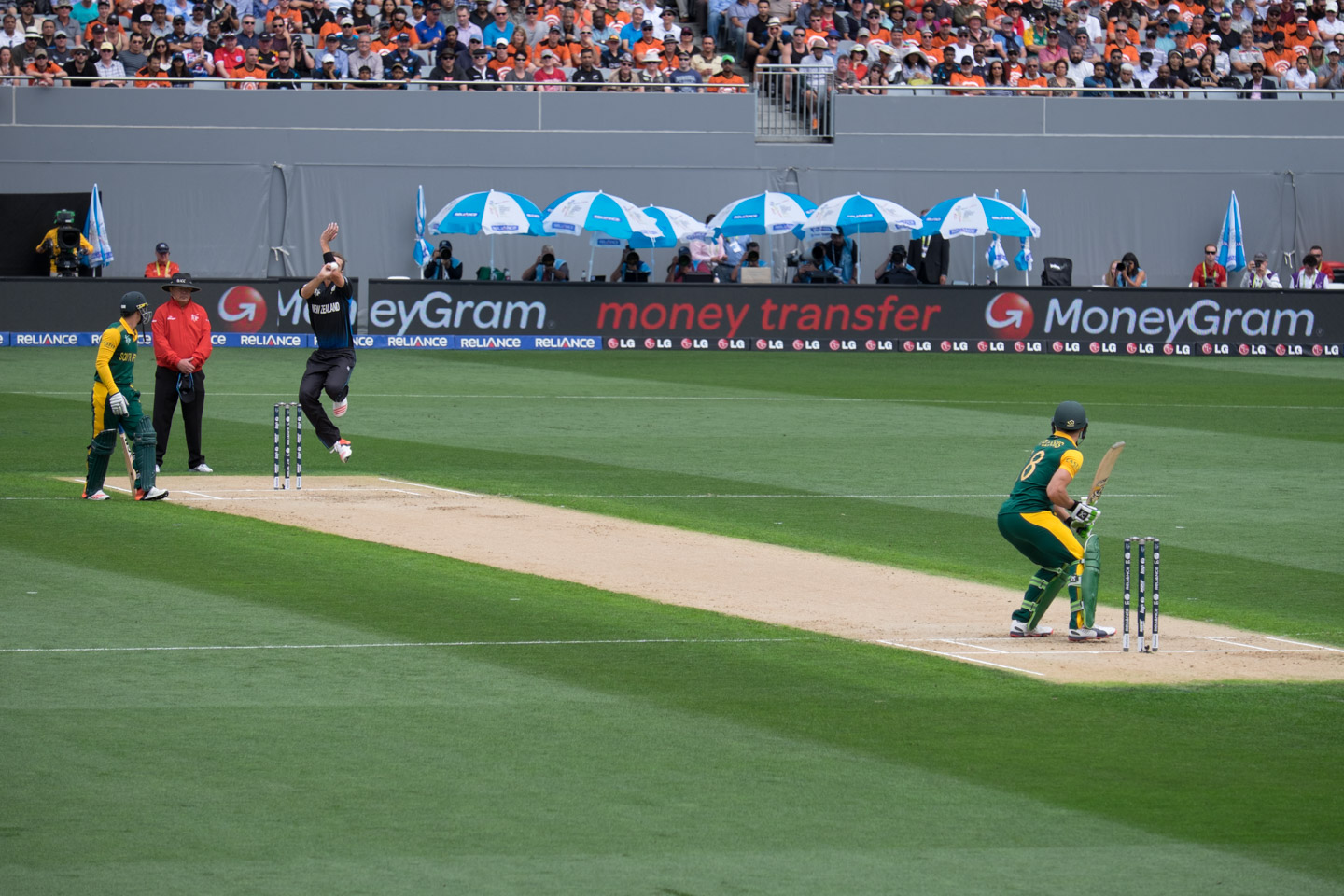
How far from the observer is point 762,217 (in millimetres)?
35281

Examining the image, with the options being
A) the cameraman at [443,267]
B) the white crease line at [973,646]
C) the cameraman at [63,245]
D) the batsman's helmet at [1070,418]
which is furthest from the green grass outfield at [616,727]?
the cameraman at [443,267]

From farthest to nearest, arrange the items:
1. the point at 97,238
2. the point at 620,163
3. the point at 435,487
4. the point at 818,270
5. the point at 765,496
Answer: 1. the point at 620,163
2. the point at 818,270
3. the point at 97,238
4. the point at 435,487
5. the point at 765,496

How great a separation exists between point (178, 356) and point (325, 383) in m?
1.55

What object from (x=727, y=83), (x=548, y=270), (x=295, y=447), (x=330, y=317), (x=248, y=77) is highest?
(x=727, y=83)

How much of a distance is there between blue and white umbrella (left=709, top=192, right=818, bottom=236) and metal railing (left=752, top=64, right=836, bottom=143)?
183 inches

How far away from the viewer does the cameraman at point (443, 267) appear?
36219 millimetres

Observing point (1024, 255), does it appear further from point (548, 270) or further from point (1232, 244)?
point (548, 270)

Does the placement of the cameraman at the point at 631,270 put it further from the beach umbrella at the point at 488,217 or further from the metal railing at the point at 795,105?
the metal railing at the point at 795,105

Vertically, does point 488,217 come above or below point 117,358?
above

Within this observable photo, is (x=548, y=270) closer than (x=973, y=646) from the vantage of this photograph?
No

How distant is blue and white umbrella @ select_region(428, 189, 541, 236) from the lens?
35.0 metres

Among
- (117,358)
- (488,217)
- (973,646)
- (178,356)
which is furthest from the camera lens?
(488,217)

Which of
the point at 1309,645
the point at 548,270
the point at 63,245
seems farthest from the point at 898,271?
the point at 1309,645

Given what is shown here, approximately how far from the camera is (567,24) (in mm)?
40719
